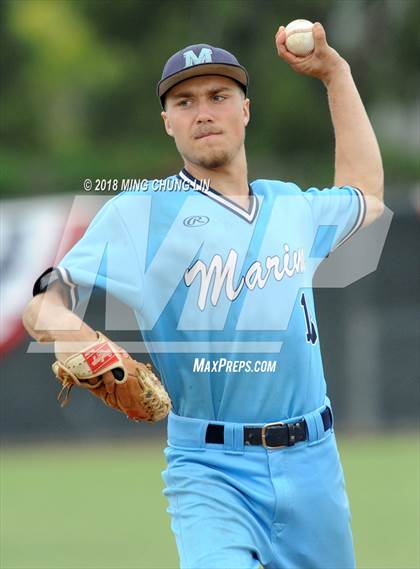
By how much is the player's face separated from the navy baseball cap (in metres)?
0.02

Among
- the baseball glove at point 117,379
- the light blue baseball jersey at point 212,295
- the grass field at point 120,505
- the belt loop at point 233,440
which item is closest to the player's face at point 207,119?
the light blue baseball jersey at point 212,295

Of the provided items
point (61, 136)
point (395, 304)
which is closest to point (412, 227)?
point (395, 304)

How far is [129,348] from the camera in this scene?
10648mm

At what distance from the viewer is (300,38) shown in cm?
412

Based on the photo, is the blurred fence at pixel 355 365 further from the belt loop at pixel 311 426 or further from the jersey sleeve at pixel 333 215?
the belt loop at pixel 311 426

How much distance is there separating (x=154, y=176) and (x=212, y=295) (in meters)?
12.8

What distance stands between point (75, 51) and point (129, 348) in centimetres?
1490

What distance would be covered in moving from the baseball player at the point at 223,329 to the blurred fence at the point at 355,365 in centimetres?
798

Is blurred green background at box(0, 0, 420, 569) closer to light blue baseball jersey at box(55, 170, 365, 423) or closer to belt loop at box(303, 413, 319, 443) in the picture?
belt loop at box(303, 413, 319, 443)

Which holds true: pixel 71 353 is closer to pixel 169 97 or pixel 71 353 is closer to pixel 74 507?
pixel 169 97

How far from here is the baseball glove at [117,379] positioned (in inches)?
136

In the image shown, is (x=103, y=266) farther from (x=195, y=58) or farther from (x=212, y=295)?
(x=195, y=58)

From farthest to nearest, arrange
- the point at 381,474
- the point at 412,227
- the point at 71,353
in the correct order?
the point at 412,227, the point at 381,474, the point at 71,353

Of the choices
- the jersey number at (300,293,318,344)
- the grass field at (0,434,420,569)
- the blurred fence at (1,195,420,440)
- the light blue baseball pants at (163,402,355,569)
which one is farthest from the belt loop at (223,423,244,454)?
the blurred fence at (1,195,420,440)
